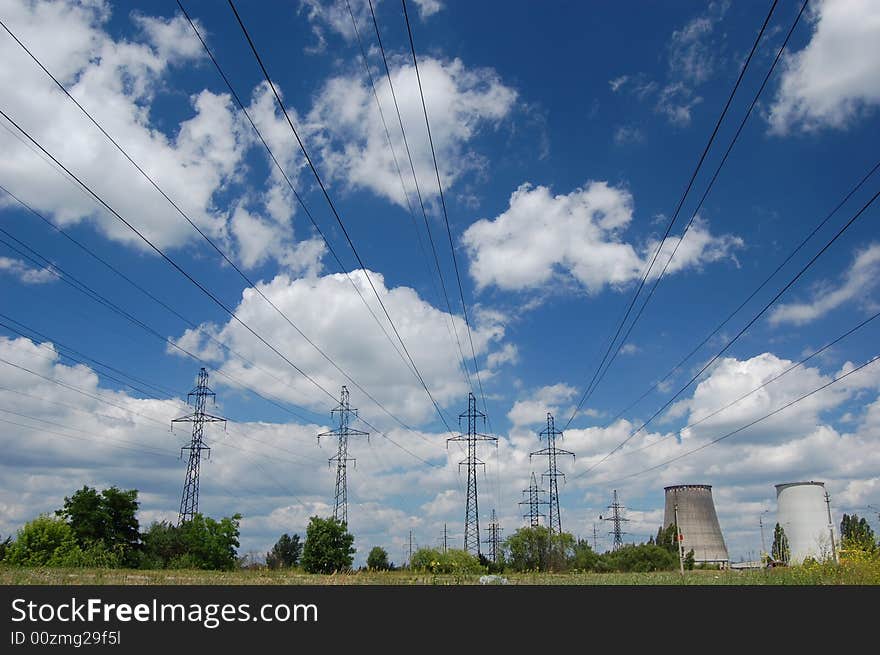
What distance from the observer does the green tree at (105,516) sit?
3465 inches

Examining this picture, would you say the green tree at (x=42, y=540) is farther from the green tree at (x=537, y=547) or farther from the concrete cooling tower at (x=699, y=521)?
the concrete cooling tower at (x=699, y=521)

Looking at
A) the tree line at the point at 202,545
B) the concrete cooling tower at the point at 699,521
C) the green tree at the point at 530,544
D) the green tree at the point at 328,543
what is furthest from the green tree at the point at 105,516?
the concrete cooling tower at the point at 699,521

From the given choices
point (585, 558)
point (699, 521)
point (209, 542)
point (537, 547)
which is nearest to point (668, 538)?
point (699, 521)

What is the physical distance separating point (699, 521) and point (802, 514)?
23545mm

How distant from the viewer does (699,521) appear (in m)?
105

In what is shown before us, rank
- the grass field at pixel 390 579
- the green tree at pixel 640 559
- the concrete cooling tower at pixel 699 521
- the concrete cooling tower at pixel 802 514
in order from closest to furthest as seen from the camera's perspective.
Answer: the grass field at pixel 390 579 → the concrete cooling tower at pixel 802 514 → the green tree at pixel 640 559 → the concrete cooling tower at pixel 699 521

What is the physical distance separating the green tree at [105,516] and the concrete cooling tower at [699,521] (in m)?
77.3

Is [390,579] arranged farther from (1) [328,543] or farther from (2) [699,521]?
(2) [699,521]

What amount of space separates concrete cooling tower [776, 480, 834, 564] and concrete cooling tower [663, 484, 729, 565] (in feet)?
60.6

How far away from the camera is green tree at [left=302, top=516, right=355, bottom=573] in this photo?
76750 millimetres

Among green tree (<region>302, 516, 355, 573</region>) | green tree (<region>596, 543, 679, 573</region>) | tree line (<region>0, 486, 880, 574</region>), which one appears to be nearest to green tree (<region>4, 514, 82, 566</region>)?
tree line (<region>0, 486, 880, 574</region>)
